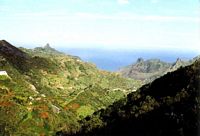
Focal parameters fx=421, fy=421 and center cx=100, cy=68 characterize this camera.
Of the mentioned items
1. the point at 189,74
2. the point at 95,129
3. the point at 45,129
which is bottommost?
the point at 45,129

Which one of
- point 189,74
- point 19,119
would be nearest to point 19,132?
point 19,119

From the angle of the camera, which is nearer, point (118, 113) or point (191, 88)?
point (191, 88)

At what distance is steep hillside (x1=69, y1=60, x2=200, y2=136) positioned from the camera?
69.1m

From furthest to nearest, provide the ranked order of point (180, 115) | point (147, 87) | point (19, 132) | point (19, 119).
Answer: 1. point (19, 119)
2. point (19, 132)
3. point (147, 87)
4. point (180, 115)

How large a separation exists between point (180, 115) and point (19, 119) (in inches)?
4004

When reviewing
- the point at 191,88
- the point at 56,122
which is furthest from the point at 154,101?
the point at 56,122

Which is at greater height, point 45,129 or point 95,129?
point 95,129

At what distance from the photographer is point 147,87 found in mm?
122500

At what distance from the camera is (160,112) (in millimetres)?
84312

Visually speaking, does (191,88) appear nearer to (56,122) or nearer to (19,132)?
(19,132)

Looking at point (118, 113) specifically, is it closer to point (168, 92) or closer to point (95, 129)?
point (95, 129)

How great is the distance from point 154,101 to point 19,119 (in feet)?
250

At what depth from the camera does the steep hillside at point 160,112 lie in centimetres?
6906

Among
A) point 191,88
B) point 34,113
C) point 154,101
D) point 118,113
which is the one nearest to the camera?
point 191,88
